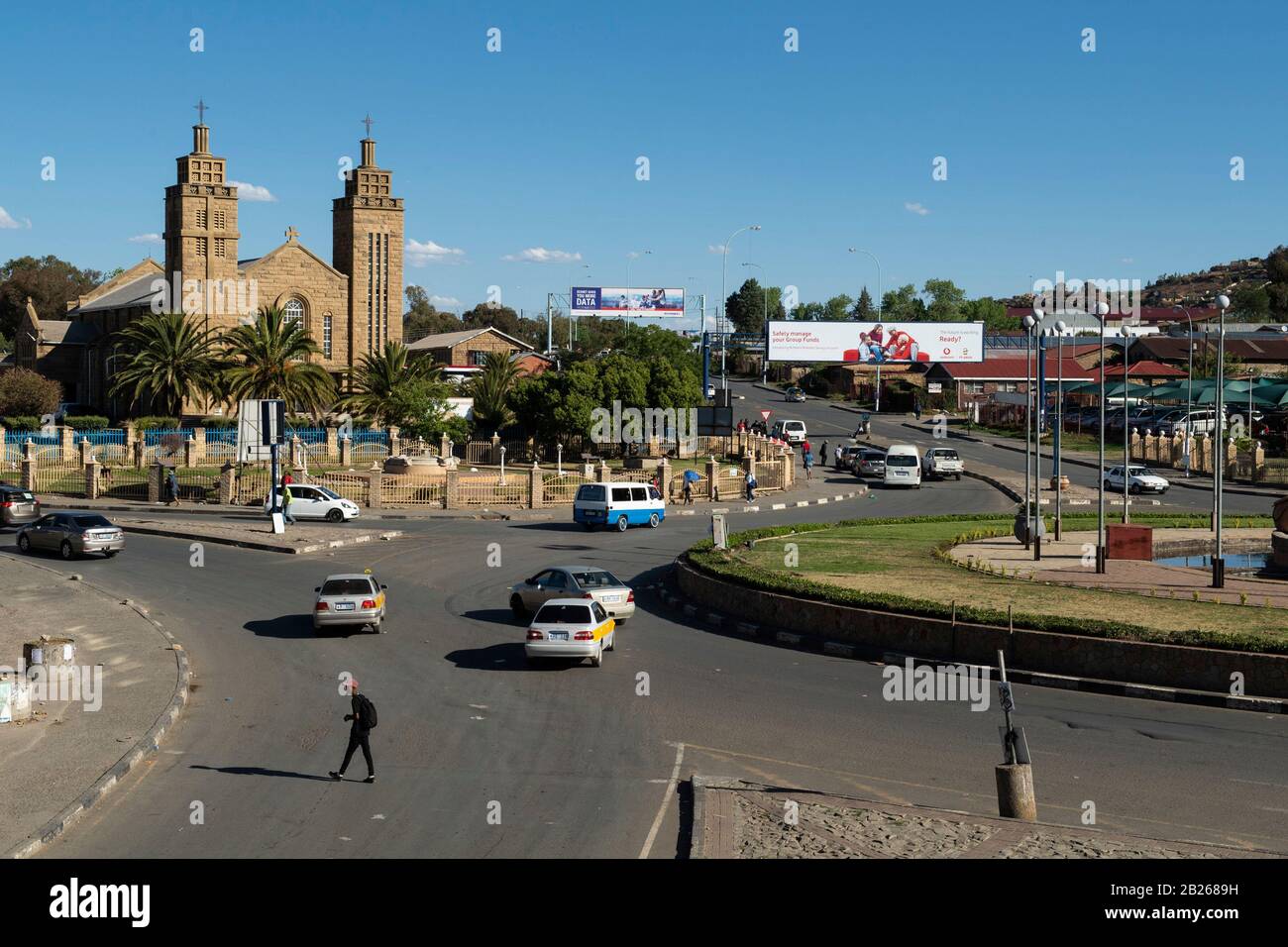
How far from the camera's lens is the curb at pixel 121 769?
44.5 ft

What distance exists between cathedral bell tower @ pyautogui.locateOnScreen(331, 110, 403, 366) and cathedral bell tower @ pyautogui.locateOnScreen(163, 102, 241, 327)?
8486mm

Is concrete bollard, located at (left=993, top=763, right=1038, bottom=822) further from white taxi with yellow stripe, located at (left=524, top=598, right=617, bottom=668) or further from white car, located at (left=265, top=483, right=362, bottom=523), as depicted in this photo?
white car, located at (left=265, top=483, right=362, bottom=523)

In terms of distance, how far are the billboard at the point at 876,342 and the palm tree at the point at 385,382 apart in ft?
122

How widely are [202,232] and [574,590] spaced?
74.1 m

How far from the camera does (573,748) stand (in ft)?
57.9

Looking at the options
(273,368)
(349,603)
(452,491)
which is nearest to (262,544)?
(452,491)

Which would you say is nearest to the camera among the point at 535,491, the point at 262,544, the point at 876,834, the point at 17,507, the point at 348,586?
the point at 876,834

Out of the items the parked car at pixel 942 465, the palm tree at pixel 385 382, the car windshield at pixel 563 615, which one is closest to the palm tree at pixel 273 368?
the palm tree at pixel 385 382

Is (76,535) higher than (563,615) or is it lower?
higher

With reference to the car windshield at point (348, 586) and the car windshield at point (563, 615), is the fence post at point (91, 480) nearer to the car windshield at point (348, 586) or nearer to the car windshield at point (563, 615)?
the car windshield at point (348, 586)

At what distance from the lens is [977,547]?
36.7m

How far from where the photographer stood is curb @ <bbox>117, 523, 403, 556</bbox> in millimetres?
38188

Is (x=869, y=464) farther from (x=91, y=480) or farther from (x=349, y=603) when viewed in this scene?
(x=349, y=603)
